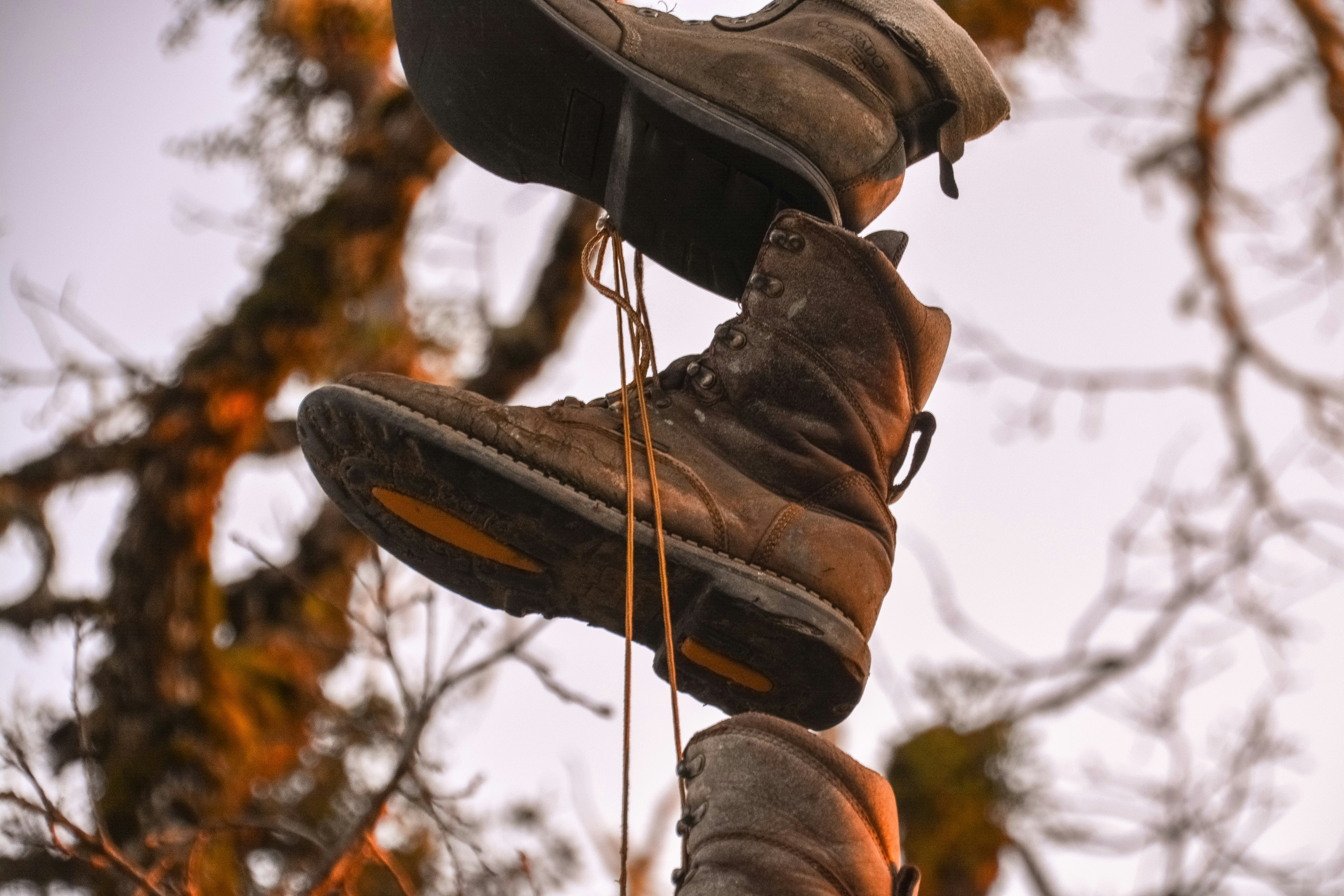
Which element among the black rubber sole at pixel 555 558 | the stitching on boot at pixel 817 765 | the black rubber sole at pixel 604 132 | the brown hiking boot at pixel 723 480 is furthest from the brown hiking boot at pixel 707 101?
the stitching on boot at pixel 817 765

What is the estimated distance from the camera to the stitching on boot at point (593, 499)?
5.61ft

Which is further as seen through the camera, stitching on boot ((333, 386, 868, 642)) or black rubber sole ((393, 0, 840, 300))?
black rubber sole ((393, 0, 840, 300))

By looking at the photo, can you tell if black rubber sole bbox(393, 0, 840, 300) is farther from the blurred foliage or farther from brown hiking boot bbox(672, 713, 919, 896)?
the blurred foliage

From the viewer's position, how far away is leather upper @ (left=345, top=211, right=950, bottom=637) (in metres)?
1.81

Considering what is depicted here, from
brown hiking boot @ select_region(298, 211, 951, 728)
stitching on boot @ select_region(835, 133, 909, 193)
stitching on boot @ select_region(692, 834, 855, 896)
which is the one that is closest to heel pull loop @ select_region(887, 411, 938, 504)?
brown hiking boot @ select_region(298, 211, 951, 728)

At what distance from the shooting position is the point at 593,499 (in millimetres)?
1737

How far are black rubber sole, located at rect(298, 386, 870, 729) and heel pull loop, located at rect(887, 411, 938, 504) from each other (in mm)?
298

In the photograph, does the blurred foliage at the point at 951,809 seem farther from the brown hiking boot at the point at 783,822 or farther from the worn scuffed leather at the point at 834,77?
the brown hiking boot at the point at 783,822

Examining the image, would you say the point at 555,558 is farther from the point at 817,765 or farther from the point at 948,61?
the point at 948,61

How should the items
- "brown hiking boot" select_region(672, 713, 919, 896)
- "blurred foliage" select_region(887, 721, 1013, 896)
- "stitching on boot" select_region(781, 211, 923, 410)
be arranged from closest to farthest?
"brown hiking boot" select_region(672, 713, 919, 896), "stitching on boot" select_region(781, 211, 923, 410), "blurred foliage" select_region(887, 721, 1013, 896)

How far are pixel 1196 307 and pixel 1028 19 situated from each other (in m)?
2.34

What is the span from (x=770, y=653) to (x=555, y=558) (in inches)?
11.6

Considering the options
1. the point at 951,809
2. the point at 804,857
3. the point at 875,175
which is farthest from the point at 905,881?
the point at 951,809

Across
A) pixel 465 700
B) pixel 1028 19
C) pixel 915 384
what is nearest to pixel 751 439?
pixel 915 384
